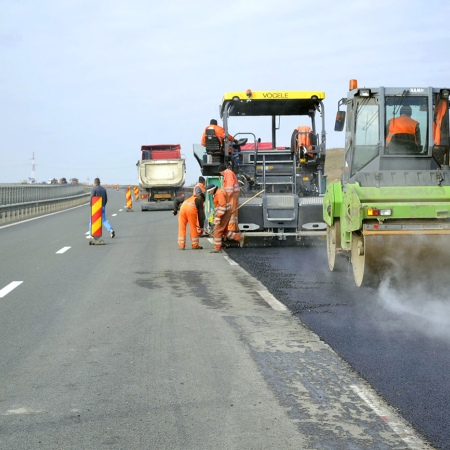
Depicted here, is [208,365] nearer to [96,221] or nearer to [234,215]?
[234,215]

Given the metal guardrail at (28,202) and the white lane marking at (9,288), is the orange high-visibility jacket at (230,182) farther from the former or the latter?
the metal guardrail at (28,202)

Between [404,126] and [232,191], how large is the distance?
250 inches

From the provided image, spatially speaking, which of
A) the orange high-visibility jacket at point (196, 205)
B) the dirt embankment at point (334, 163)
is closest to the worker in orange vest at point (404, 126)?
the orange high-visibility jacket at point (196, 205)

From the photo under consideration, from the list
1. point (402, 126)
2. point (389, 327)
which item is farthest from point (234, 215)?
point (389, 327)

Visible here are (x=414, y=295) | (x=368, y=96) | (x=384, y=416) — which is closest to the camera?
(x=384, y=416)

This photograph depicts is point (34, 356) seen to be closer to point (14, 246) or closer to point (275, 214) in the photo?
point (275, 214)

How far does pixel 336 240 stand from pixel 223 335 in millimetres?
4851

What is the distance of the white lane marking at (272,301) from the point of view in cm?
984

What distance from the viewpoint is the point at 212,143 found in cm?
1880

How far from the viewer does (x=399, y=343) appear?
7.53 metres

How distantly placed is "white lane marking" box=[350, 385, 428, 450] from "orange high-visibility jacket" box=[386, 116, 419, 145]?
21.9ft

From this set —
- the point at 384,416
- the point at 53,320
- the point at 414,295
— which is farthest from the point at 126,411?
the point at 414,295

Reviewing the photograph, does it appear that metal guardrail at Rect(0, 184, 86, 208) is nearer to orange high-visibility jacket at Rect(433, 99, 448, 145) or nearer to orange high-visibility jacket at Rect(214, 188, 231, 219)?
orange high-visibility jacket at Rect(214, 188, 231, 219)

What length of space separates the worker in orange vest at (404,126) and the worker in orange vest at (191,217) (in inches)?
300
